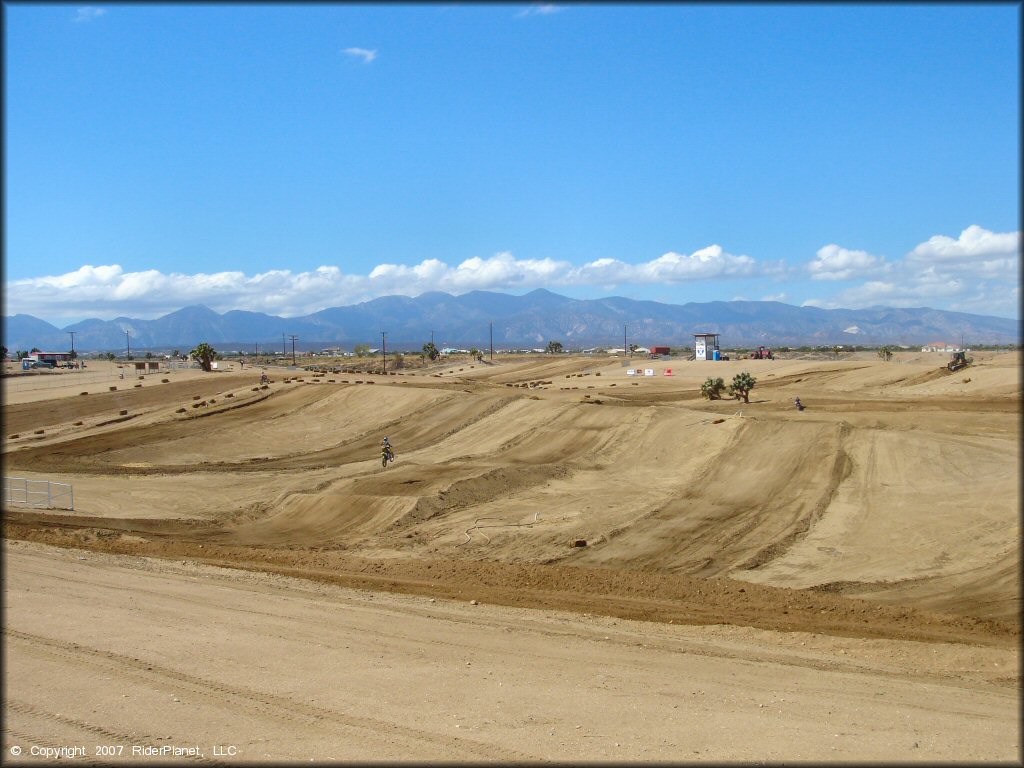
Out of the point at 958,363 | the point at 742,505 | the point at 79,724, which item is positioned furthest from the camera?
the point at 958,363

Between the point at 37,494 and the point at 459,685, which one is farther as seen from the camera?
the point at 37,494

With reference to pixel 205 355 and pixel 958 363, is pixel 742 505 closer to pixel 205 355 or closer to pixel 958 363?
pixel 958 363

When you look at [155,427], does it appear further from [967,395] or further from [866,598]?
[967,395]

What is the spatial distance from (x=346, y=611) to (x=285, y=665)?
12.7 feet

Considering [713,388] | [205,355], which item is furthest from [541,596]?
[205,355]

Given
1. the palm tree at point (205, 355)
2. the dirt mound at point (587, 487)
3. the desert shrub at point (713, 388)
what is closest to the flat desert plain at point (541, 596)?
the dirt mound at point (587, 487)

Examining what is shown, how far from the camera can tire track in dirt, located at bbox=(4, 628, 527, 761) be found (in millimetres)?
10086

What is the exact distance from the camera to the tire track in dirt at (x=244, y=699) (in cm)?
1009

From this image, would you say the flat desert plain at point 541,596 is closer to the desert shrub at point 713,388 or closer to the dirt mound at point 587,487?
the dirt mound at point 587,487

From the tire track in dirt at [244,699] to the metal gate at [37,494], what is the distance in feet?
68.4

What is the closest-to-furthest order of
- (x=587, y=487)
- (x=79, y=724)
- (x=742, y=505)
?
(x=79, y=724)
(x=742, y=505)
(x=587, y=487)

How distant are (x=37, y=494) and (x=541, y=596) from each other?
25561 millimetres

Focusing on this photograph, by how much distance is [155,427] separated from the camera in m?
54.3

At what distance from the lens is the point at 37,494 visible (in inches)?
1340
